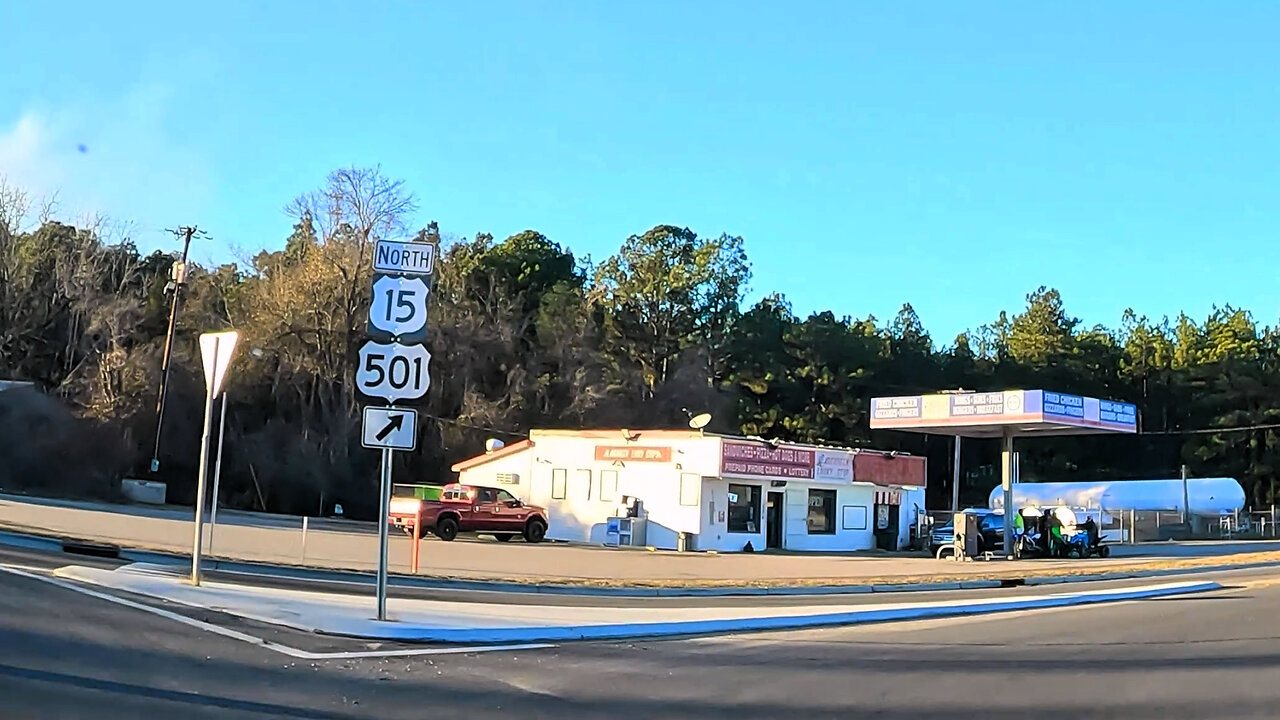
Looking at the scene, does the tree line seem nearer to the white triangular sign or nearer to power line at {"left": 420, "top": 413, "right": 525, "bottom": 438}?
power line at {"left": 420, "top": 413, "right": 525, "bottom": 438}

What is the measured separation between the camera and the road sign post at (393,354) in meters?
11.9

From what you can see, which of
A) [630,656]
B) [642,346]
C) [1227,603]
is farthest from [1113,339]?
[630,656]

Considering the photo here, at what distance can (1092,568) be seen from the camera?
32.8 metres

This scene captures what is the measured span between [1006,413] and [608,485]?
1436 cm

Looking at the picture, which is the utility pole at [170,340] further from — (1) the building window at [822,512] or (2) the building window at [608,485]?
(1) the building window at [822,512]

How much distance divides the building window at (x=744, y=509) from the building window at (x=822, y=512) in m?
3.00

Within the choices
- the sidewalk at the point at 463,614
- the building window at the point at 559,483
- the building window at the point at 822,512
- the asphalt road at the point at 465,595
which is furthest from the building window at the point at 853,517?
the sidewalk at the point at 463,614

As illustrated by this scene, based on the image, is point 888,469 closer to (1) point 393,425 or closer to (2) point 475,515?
(2) point 475,515

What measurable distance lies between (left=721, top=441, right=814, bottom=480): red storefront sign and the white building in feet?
Result: 0.15

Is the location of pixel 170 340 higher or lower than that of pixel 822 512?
higher

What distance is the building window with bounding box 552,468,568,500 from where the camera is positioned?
4366 cm

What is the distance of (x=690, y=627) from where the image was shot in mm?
14344

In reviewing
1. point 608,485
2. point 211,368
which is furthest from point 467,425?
point 211,368

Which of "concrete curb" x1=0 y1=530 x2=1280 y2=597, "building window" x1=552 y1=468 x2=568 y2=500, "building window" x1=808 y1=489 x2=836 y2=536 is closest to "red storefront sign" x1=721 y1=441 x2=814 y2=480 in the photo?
"building window" x1=808 y1=489 x2=836 y2=536
